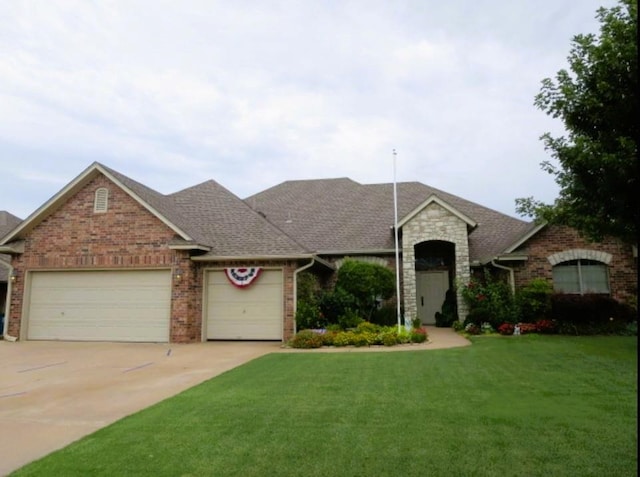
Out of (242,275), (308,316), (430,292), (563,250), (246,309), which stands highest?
(563,250)

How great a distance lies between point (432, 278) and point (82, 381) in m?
13.9

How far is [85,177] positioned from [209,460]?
43.6 ft

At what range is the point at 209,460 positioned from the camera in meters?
4.31

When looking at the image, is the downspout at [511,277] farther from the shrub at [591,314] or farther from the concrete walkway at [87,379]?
the concrete walkway at [87,379]

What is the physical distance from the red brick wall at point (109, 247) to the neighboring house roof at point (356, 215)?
5.88 metres

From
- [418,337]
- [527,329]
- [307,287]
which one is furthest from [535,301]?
[307,287]

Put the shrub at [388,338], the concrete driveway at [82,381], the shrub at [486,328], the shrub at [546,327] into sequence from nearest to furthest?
the concrete driveway at [82,381] → the shrub at [388,338] → the shrub at [546,327] → the shrub at [486,328]

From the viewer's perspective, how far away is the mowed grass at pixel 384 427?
4.11 metres

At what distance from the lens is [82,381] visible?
28.3 feet

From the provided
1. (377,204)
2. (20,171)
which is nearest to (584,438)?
(377,204)

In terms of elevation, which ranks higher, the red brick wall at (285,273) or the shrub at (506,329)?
the red brick wall at (285,273)

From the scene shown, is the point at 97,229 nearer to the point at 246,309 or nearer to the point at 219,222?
the point at 219,222

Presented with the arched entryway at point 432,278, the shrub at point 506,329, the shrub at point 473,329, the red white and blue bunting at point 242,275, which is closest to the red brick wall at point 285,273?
the red white and blue bunting at point 242,275

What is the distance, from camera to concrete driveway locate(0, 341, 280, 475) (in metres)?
5.46
